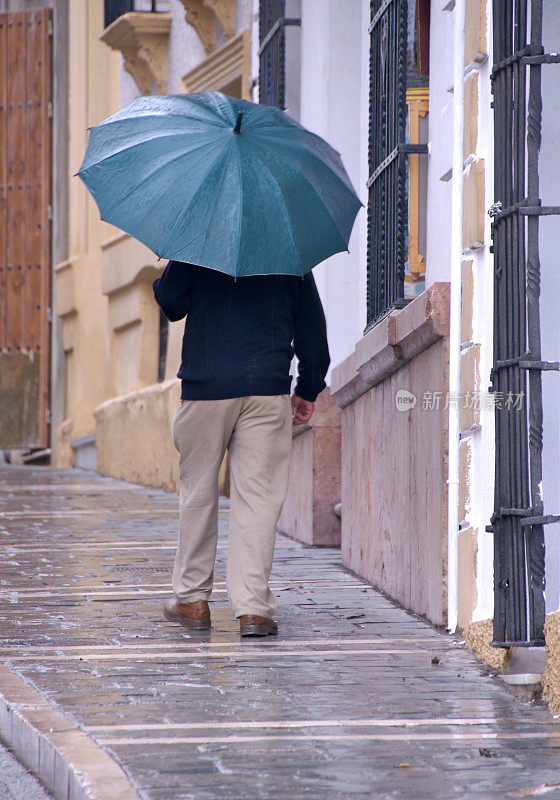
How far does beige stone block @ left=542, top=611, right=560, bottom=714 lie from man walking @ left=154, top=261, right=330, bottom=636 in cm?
148

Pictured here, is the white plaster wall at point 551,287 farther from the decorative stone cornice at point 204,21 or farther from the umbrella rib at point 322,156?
the decorative stone cornice at point 204,21

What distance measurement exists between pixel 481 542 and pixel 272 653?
0.87 metres

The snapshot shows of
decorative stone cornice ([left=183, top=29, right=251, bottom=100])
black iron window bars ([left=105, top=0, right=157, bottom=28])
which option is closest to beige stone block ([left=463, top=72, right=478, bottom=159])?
decorative stone cornice ([left=183, top=29, right=251, bottom=100])

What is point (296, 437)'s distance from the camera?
9.76 m

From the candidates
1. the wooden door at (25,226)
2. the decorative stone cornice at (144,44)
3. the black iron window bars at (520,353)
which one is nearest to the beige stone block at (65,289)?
the wooden door at (25,226)

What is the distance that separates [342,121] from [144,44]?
7.37m

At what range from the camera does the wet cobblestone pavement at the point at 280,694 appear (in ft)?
11.4

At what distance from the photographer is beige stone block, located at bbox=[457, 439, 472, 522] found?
5.35 metres

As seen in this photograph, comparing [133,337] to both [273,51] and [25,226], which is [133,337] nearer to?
[25,226]

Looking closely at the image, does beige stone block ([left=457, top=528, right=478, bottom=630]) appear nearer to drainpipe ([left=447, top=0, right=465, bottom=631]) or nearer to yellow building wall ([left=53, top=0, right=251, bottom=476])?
drainpipe ([left=447, top=0, right=465, bottom=631])

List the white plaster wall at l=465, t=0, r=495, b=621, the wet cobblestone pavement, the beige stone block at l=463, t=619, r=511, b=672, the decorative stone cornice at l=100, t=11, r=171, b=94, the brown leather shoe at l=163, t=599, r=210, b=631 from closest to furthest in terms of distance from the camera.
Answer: the wet cobblestone pavement < the beige stone block at l=463, t=619, r=511, b=672 < the white plaster wall at l=465, t=0, r=495, b=621 < the brown leather shoe at l=163, t=599, r=210, b=631 < the decorative stone cornice at l=100, t=11, r=171, b=94

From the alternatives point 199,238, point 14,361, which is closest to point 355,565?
point 199,238

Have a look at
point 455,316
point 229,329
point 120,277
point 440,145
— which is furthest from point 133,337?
point 455,316

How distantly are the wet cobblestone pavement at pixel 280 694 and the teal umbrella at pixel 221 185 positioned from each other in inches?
57.8
